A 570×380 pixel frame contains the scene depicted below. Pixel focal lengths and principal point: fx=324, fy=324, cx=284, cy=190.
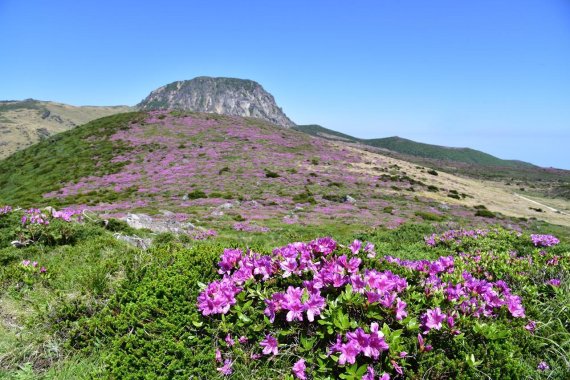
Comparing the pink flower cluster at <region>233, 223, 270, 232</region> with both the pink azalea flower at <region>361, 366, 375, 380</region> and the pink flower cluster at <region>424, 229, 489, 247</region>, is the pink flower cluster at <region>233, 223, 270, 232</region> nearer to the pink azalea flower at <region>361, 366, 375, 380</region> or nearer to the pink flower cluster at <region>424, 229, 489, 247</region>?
the pink flower cluster at <region>424, 229, 489, 247</region>

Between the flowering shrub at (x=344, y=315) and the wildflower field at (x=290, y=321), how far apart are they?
0.7 inches

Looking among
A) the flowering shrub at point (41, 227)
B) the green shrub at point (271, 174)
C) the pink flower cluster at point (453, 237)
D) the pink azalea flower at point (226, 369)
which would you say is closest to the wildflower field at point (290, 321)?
the pink azalea flower at point (226, 369)

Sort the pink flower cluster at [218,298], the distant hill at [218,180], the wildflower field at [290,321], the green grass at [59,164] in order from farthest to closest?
the green grass at [59,164] → the distant hill at [218,180] → the pink flower cluster at [218,298] → the wildflower field at [290,321]

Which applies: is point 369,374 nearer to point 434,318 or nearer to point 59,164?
point 434,318

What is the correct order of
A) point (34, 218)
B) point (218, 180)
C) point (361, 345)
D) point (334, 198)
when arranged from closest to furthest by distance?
point (361, 345), point (34, 218), point (334, 198), point (218, 180)

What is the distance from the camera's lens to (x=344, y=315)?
3566mm

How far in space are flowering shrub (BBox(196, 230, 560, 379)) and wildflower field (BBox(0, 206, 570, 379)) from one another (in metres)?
0.02

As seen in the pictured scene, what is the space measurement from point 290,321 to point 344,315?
2.17 ft

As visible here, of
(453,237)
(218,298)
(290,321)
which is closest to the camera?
(290,321)

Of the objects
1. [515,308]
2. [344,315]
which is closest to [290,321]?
[344,315]

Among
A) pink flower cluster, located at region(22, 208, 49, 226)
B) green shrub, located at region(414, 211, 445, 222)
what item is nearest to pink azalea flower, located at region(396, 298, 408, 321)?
pink flower cluster, located at region(22, 208, 49, 226)

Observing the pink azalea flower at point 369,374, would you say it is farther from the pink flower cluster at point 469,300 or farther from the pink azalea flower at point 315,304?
the pink flower cluster at point 469,300

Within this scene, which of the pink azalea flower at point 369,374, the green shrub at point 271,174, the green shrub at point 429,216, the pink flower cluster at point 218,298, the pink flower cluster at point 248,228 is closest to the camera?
the pink azalea flower at point 369,374

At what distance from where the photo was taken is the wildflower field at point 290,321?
352 centimetres
